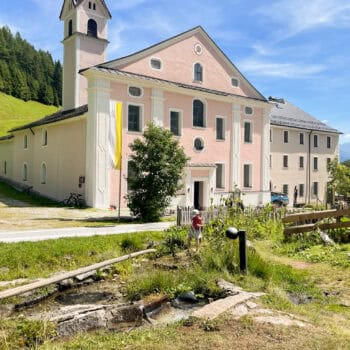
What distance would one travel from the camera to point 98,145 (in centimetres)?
2522

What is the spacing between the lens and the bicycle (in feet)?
84.9

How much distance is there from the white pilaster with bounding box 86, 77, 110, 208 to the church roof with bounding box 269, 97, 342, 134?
21796 millimetres

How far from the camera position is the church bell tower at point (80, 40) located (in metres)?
31.4

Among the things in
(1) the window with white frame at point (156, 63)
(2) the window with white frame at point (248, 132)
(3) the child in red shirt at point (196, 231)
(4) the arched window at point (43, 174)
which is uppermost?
(1) the window with white frame at point (156, 63)

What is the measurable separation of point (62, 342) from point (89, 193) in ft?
66.0

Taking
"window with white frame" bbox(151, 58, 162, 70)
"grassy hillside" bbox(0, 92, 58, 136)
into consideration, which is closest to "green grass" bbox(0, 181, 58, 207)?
"window with white frame" bbox(151, 58, 162, 70)

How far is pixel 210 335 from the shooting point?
532 centimetres

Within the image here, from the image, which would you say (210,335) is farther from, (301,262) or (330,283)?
(301,262)

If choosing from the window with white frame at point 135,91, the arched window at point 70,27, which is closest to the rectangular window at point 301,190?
the window with white frame at point 135,91

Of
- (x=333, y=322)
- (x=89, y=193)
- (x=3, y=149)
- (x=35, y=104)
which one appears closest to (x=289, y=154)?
(x=89, y=193)

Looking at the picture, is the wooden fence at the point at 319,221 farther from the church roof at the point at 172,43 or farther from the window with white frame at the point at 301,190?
the window with white frame at the point at 301,190

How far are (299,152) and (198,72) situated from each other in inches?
753

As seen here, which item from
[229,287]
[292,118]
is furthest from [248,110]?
[229,287]

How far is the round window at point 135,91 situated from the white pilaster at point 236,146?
8971 millimetres
